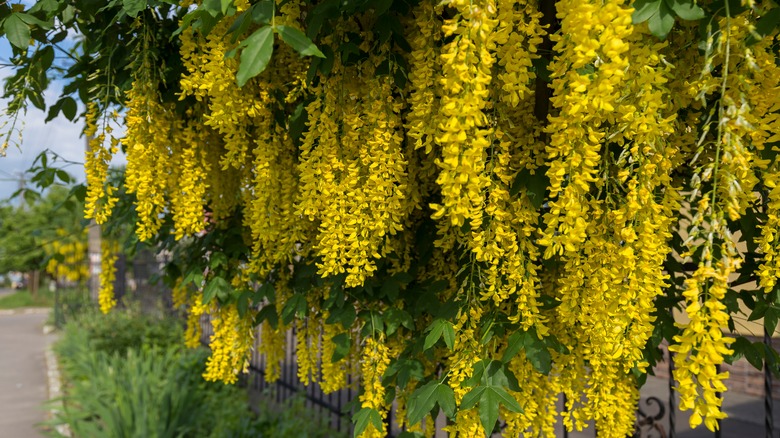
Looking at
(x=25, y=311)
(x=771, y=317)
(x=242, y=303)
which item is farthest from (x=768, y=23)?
(x=25, y=311)

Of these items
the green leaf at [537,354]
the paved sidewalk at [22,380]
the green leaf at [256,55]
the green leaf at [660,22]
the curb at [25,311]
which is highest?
the green leaf at [660,22]

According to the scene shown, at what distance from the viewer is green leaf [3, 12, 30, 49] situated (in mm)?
1685

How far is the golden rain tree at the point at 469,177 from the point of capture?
1104mm

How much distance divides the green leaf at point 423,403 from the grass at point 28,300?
23.0 metres

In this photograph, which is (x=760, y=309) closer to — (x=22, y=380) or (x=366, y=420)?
(x=366, y=420)


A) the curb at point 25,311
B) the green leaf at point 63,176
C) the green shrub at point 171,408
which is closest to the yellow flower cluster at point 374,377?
the green leaf at point 63,176

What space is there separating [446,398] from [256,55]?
100 cm

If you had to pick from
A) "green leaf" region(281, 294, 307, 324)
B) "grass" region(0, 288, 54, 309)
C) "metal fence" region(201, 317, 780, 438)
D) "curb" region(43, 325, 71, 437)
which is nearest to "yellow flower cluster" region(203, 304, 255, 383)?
"green leaf" region(281, 294, 307, 324)

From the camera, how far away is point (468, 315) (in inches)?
64.1

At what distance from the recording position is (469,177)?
3.83 feet

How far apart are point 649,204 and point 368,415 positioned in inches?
40.5

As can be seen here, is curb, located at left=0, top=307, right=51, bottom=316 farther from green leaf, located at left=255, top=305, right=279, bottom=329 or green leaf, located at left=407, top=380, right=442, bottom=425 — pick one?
green leaf, located at left=407, top=380, right=442, bottom=425

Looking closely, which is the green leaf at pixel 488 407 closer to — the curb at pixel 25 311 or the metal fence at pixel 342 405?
the metal fence at pixel 342 405

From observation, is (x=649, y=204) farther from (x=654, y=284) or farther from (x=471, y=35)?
(x=471, y=35)
